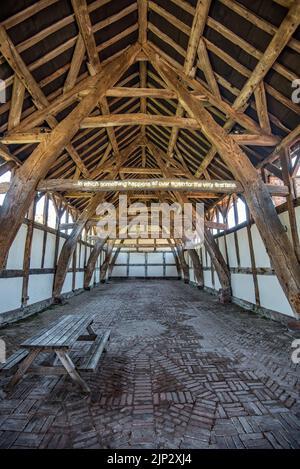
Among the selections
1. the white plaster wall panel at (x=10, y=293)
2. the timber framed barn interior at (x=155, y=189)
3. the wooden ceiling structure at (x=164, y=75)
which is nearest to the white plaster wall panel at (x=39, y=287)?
the timber framed barn interior at (x=155, y=189)

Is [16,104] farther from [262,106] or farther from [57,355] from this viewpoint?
[262,106]

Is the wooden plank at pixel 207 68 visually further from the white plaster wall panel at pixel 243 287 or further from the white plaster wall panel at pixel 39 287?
the white plaster wall panel at pixel 39 287

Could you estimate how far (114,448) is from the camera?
5.99 ft

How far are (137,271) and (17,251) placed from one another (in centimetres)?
1635

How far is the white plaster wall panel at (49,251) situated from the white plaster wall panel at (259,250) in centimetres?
763

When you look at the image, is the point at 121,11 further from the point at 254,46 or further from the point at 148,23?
the point at 254,46

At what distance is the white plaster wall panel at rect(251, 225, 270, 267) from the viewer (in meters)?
6.56

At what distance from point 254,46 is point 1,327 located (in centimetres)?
820

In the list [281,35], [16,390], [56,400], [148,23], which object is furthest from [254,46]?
[16,390]

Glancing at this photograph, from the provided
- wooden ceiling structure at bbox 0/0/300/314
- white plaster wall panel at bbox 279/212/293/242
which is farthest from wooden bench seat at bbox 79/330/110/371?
white plaster wall panel at bbox 279/212/293/242

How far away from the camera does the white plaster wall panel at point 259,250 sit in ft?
21.5

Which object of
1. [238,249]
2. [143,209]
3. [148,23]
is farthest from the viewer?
[143,209]

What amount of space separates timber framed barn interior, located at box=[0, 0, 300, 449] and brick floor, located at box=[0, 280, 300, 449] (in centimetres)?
2

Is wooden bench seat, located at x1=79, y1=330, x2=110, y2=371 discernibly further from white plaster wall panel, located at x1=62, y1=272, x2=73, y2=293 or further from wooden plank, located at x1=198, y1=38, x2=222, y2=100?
white plaster wall panel, located at x1=62, y1=272, x2=73, y2=293
